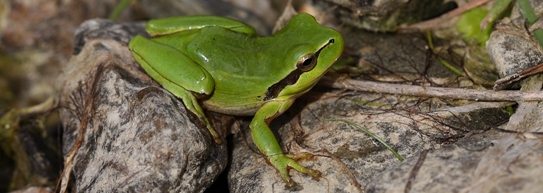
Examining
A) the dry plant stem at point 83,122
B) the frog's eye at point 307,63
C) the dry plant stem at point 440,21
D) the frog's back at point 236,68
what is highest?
the dry plant stem at point 440,21

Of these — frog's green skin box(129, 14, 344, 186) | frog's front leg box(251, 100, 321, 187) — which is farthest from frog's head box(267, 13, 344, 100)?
frog's front leg box(251, 100, 321, 187)

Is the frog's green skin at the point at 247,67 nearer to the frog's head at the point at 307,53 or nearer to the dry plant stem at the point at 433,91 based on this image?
the frog's head at the point at 307,53

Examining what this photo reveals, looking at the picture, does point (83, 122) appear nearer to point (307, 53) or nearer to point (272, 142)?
point (272, 142)

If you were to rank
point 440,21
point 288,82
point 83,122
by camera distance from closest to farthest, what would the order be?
point 288,82, point 83,122, point 440,21

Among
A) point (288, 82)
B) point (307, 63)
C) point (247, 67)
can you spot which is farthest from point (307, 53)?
point (247, 67)

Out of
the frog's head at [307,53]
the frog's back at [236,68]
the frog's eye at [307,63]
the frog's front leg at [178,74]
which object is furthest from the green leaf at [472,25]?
the frog's front leg at [178,74]

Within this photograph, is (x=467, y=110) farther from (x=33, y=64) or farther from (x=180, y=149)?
(x=33, y=64)

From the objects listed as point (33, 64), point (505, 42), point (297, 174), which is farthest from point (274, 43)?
point (33, 64)

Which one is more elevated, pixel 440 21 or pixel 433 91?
pixel 440 21
